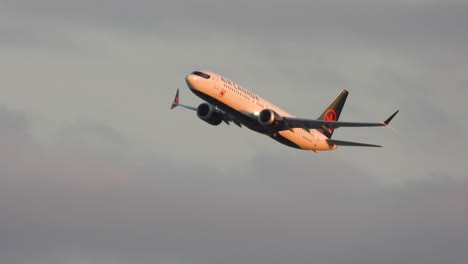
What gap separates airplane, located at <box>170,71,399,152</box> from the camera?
12400 cm

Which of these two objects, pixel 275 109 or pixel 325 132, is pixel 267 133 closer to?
pixel 275 109

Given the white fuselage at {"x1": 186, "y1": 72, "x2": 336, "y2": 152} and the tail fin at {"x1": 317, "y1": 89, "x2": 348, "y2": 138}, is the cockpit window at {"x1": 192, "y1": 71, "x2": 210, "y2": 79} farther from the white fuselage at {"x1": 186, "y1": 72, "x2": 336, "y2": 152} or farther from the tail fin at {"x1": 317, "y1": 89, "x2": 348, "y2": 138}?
the tail fin at {"x1": 317, "y1": 89, "x2": 348, "y2": 138}

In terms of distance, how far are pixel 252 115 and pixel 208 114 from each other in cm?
721

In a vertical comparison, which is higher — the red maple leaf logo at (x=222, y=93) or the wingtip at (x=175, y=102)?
the red maple leaf logo at (x=222, y=93)

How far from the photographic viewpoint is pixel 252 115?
126 m

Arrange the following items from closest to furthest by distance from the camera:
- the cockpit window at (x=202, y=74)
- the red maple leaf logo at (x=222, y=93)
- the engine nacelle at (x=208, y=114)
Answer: the red maple leaf logo at (x=222, y=93) < the cockpit window at (x=202, y=74) < the engine nacelle at (x=208, y=114)

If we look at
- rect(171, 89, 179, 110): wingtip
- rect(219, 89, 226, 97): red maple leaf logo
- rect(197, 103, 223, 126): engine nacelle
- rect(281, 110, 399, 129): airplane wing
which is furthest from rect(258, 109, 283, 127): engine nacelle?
rect(171, 89, 179, 110): wingtip

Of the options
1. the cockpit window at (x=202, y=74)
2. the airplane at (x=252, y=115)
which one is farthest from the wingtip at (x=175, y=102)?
the cockpit window at (x=202, y=74)

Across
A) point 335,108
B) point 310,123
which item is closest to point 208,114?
point 310,123

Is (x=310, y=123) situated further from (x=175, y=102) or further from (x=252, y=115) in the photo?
(x=175, y=102)

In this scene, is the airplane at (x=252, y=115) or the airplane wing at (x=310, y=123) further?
the airplane wing at (x=310, y=123)

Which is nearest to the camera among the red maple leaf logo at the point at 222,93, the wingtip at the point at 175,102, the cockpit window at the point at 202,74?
the red maple leaf logo at the point at 222,93

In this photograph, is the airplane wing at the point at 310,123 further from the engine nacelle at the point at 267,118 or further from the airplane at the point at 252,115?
the engine nacelle at the point at 267,118

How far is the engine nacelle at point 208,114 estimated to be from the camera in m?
132
